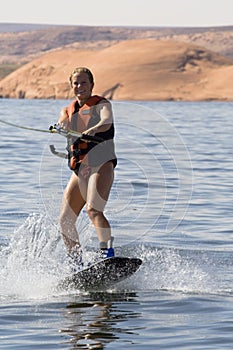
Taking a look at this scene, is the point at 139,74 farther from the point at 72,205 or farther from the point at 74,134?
the point at 74,134

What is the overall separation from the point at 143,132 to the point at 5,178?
2118 centimetres

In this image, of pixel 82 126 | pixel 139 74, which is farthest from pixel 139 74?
pixel 82 126

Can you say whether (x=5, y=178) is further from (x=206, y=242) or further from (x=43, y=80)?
(x=43, y=80)

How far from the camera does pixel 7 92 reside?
118 metres

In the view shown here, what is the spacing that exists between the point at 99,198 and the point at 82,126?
0.75m

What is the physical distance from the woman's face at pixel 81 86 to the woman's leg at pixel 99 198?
2.36 ft

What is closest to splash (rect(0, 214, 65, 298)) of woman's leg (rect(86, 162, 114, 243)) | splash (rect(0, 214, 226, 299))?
splash (rect(0, 214, 226, 299))

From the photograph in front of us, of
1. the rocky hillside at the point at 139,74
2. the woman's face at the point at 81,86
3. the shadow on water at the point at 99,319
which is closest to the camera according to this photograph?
the shadow on water at the point at 99,319

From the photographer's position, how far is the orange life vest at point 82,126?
31.5ft

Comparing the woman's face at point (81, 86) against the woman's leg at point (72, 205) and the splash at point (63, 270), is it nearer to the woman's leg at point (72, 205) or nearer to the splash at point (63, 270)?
the woman's leg at point (72, 205)

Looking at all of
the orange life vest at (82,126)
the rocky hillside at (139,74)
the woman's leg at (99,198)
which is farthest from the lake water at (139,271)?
the rocky hillside at (139,74)

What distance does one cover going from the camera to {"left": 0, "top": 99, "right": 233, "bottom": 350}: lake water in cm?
814

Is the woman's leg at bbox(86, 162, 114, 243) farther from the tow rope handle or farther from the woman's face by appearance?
the woman's face

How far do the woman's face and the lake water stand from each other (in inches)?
37.9
